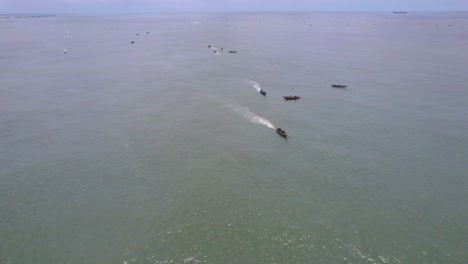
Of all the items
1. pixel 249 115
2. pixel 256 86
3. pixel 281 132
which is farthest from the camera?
pixel 256 86

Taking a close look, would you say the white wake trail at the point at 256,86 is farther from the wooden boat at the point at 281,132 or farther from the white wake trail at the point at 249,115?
the wooden boat at the point at 281,132

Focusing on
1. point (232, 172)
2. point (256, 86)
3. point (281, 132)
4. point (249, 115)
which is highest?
point (256, 86)

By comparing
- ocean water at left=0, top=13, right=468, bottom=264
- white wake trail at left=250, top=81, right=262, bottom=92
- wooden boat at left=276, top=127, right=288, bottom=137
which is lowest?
ocean water at left=0, top=13, right=468, bottom=264

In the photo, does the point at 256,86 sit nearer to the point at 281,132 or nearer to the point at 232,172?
the point at 281,132

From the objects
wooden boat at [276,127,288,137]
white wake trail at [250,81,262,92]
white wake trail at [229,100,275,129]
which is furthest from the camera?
white wake trail at [250,81,262,92]

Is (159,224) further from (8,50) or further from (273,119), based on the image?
(8,50)

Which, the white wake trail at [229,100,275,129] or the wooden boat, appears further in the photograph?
the white wake trail at [229,100,275,129]

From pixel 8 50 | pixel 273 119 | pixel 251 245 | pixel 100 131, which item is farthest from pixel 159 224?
pixel 8 50

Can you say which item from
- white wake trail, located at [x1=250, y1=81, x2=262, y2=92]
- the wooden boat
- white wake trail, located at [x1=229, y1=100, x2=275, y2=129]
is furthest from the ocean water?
the wooden boat

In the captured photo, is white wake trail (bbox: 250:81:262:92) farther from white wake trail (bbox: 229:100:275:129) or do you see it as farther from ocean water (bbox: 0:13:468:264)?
white wake trail (bbox: 229:100:275:129)

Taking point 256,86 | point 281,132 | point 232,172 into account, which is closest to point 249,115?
point 281,132
